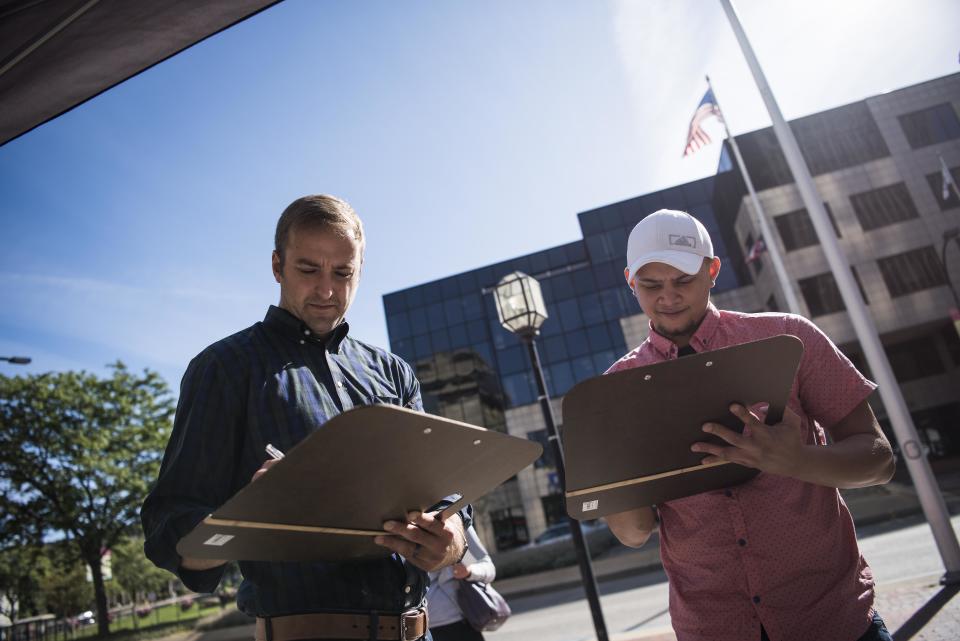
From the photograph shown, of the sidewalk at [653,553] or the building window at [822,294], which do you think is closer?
the sidewalk at [653,553]

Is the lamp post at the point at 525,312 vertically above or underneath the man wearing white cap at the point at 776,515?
above

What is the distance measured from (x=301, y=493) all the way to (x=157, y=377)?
30.0 metres

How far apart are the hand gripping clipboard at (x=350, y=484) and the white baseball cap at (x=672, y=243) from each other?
3.35ft

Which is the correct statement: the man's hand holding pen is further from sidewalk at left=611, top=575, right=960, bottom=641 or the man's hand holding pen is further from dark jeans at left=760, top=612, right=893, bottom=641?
sidewalk at left=611, top=575, right=960, bottom=641

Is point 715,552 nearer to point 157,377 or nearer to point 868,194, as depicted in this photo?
point 157,377

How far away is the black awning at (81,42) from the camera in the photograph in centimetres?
267

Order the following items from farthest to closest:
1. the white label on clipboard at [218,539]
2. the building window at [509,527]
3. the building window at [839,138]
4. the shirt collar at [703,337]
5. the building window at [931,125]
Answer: the building window at [509,527] → the building window at [839,138] → the building window at [931,125] → the shirt collar at [703,337] → the white label on clipboard at [218,539]

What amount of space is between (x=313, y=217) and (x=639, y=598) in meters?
12.6

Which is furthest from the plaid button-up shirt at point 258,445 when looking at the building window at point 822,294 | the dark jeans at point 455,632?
the building window at point 822,294

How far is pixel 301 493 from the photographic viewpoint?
47.8 inches

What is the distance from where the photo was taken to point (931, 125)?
28156 mm

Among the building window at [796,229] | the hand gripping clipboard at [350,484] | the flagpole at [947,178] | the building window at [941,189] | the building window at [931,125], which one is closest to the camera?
the hand gripping clipboard at [350,484]

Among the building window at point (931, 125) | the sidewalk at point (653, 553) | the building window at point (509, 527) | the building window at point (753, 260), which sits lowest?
the sidewalk at point (653, 553)

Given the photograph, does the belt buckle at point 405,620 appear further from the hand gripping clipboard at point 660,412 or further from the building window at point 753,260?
the building window at point 753,260
